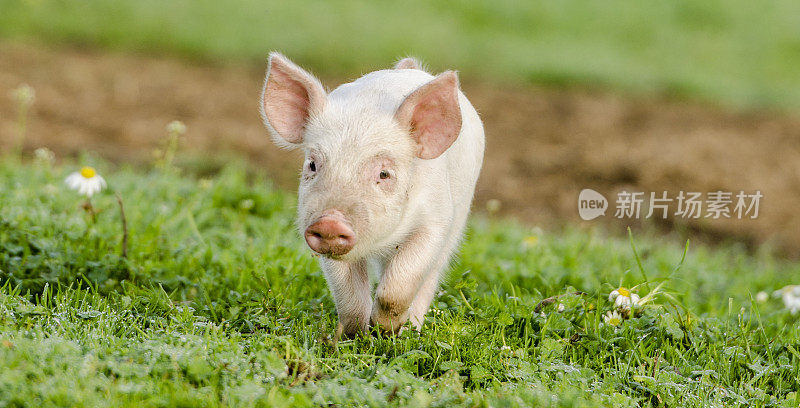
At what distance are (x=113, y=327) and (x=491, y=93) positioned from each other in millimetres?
9001

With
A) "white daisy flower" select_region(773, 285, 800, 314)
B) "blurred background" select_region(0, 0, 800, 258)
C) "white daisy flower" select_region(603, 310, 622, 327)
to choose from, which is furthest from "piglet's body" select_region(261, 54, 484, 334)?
"white daisy flower" select_region(773, 285, 800, 314)

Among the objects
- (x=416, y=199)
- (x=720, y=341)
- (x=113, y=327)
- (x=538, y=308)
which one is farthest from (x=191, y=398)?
(x=720, y=341)

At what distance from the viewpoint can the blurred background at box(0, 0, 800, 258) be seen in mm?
8711

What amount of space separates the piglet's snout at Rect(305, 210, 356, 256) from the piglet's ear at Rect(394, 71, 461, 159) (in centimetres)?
57

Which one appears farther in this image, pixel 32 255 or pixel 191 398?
pixel 32 255

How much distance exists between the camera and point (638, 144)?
1007 cm

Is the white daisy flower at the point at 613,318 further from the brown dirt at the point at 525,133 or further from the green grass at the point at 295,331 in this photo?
the brown dirt at the point at 525,133

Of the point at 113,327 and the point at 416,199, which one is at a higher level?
the point at 416,199

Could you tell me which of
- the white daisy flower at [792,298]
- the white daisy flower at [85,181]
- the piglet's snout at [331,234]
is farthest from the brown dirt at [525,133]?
the piglet's snout at [331,234]

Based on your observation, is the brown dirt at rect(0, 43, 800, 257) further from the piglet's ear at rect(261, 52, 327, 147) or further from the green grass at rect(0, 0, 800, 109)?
the piglet's ear at rect(261, 52, 327, 147)

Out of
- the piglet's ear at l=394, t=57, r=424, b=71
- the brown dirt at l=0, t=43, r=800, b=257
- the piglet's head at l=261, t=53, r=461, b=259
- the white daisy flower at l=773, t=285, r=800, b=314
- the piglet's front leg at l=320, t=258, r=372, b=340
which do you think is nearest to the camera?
the piglet's head at l=261, t=53, r=461, b=259

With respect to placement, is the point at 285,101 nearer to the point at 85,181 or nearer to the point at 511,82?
the point at 85,181

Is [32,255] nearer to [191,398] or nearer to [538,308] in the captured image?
[191,398]

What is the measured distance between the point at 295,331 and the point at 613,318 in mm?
1451
